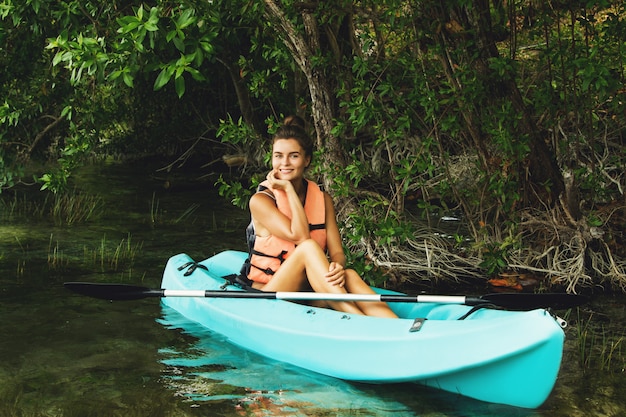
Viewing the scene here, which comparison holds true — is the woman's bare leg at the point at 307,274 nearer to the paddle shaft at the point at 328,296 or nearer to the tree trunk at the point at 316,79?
the paddle shaft at the point at 328,296

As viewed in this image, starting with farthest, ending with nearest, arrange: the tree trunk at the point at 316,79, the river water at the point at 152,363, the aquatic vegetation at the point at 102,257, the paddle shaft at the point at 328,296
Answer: the aquatic vegetation at the point at 102,257 < the tree trunk at the point at 316,79 < the paddle shaft at the point at 328,296 < the river water at the point at 152,363

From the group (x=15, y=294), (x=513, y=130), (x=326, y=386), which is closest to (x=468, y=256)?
(x=513, y=130)

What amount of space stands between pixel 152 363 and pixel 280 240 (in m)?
0.96

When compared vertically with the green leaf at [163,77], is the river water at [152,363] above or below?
below

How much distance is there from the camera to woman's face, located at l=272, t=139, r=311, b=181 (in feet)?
16.4

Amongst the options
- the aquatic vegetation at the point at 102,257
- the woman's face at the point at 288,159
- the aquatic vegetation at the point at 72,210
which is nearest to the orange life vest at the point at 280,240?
the woman's face at the point at 288,159

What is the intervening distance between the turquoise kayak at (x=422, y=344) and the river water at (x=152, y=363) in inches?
2.8

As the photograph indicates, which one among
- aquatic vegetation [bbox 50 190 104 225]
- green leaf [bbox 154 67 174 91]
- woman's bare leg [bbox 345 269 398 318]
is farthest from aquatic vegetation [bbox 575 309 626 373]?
aquatic vegetation [bbox 50 190 104 225]

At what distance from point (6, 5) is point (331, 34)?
2298mm

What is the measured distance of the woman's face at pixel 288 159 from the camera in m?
5.00

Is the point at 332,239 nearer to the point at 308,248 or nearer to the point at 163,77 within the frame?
the point at 308,248

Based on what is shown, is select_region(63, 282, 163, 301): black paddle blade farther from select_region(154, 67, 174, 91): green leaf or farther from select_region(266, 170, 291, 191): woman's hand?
select_region(154, 67, 174, 91): green leaf

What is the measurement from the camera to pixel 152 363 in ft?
15.6

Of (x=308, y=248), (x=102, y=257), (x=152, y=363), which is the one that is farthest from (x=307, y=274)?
(x=102, y=257)
